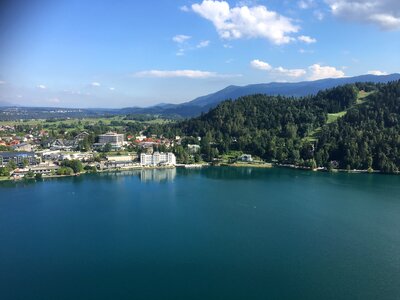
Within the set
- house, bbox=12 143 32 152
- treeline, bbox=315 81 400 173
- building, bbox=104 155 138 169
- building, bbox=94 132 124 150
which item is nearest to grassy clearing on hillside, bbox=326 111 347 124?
treeline, bbox=315 81 400 173

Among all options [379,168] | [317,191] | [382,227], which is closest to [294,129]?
[379,168]

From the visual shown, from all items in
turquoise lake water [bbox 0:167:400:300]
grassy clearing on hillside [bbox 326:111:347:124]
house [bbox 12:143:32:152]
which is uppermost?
grassy clearing on hillside [bbox 326:111:347:124]

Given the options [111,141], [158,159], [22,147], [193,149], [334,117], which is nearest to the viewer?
[158,159]

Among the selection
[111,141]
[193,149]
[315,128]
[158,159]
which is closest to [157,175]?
[158,159]

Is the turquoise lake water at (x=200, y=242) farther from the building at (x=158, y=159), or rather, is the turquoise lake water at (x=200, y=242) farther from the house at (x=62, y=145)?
the house at (x=62, y=145)

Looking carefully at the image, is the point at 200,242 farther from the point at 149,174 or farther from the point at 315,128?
the point at 315,128

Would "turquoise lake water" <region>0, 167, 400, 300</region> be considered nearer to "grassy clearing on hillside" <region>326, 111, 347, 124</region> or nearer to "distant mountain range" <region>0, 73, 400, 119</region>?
"grassy clearing on hillside" <region>326, 111, 347, 124</region>

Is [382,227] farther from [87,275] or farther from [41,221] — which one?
[41,221]

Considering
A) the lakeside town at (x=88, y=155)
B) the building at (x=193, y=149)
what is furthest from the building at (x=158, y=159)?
the building at (x=193, y=149)

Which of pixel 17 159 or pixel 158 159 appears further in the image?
pixel 158 159
